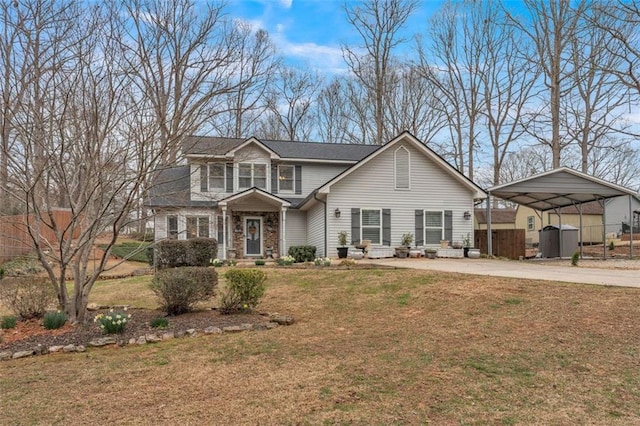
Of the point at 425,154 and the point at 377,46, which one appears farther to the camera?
the point at 377,46

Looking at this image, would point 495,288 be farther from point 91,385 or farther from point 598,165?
point 598,165

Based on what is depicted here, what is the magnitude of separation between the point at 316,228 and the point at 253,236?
3119 mm

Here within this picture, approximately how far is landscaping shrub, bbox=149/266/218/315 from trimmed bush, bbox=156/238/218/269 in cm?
682

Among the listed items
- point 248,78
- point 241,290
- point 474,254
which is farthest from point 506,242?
point 248,78

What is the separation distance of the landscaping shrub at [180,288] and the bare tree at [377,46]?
21496 mm

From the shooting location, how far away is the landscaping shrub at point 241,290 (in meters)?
7.66

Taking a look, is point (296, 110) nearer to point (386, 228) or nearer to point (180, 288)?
point (386, 228)

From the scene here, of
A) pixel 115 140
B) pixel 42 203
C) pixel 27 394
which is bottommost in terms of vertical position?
pixel 27 394

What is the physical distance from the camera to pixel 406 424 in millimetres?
3285

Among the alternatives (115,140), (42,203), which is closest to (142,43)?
(115,140)

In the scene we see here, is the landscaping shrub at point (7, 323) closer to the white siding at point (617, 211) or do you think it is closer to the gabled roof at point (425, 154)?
the gabled roof at point (425, 154)

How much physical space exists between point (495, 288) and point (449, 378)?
14.1 ft

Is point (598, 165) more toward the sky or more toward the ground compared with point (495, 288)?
more toward the sky

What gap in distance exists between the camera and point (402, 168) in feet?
60.2
